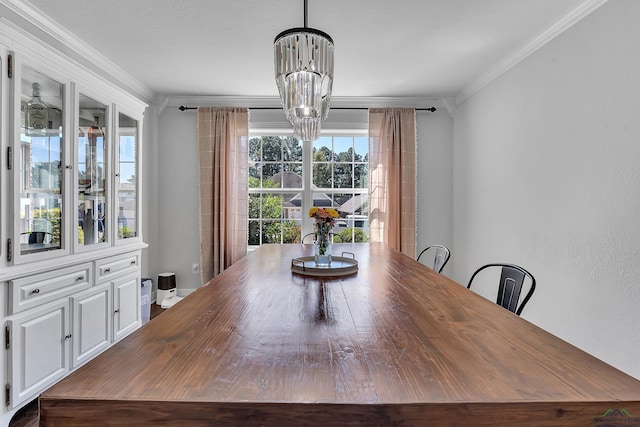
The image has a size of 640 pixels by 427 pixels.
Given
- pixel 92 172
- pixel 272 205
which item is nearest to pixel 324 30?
pixel 92 172

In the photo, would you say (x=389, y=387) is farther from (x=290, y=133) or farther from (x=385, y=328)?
(x=290, y=133)

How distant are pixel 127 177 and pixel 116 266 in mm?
742

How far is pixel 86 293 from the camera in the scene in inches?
90.3

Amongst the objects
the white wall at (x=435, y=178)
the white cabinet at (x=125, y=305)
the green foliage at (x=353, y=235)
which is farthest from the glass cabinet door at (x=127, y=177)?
the white wall at (x=435, y=178)

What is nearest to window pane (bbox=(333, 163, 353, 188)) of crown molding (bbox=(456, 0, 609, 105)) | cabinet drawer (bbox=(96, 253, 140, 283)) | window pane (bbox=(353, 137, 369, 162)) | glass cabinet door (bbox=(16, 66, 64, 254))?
window pane (bbox=(353, 137, 369, 162))

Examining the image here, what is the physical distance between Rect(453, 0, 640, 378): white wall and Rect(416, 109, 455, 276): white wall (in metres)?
0.91

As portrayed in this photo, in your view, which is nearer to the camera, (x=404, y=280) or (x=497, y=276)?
(x=404, y=280)

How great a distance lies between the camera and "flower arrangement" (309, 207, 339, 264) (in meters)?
1.89

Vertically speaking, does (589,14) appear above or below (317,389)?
above

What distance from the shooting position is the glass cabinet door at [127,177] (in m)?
2.76

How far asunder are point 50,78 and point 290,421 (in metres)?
2.40

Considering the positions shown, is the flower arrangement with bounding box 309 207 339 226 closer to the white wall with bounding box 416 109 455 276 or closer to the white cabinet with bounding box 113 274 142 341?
the white cabinet with bounding box 113 274 142 341

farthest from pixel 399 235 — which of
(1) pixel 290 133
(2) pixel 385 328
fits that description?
(2) pixel 385 328

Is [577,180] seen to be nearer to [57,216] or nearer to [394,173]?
[394,173]
